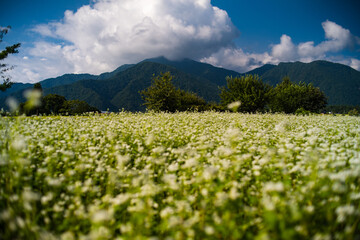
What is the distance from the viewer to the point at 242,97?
113ft

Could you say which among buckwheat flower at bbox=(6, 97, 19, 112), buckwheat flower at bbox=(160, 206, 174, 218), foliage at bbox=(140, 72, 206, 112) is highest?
foliage at bbox=(140, 72, 206, 112)

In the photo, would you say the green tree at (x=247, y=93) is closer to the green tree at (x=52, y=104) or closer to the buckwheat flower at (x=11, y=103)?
the buckwheat flower at (x=11, y=103)

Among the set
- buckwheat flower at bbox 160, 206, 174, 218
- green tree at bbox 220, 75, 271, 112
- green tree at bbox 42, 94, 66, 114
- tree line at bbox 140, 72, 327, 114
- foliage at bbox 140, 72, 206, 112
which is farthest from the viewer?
green tree at bbox 42, 94, 66, 114

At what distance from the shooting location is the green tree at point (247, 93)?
33812mm

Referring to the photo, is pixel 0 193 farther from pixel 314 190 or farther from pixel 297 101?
pixel 297 101

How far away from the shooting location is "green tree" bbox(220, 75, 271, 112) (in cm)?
3381

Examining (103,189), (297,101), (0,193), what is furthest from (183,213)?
(297,101)

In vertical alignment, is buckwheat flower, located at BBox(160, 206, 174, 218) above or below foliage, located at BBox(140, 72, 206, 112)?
below

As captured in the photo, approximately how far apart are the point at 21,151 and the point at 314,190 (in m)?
6.35

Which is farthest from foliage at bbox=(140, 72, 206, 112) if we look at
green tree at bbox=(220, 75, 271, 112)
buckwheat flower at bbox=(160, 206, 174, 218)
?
buckwheat flower at bbox=(160, 206, 174, 218)

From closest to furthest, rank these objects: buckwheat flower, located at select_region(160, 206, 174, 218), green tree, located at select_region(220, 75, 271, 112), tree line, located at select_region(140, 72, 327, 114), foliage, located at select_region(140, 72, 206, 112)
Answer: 1. buckwheat flower, located at select_region(160, 206, 174, 218)
2. foliage, located at select_region(140, 72, 206, 112)
3. tree line, located at select_region(140, 72, 327, 114)
4. green tree, located at select_region(220, 75, 271, 112)

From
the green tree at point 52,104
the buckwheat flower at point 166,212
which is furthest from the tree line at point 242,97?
the green tree at point 52,104

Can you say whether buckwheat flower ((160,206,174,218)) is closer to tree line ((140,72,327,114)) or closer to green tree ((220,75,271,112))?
tree line ((140,72,327,114))

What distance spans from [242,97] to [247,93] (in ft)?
4.72
